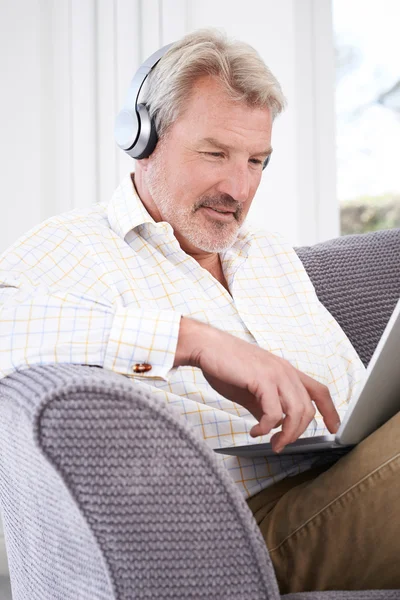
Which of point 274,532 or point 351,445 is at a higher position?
point 351,445

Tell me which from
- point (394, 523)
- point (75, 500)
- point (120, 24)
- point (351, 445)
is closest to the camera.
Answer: point (75, 500)

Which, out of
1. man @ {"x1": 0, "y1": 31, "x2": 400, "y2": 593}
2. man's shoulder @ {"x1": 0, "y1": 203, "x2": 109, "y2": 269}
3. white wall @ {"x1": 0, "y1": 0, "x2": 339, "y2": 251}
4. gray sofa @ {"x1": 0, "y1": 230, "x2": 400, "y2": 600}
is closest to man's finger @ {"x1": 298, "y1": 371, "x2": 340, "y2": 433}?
man @ {"x1": 0, "y1": 31, "x2": 400, "y2": 593}

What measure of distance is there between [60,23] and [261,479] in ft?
5.85

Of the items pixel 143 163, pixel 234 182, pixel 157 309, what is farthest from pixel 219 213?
pixel 157 309

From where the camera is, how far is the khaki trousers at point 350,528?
0.77 metres

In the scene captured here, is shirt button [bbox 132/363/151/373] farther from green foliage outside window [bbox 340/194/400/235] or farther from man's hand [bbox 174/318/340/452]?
green foliage outside window [bbox 340/194/400/235]

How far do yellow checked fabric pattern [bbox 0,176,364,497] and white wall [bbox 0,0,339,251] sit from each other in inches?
37.4

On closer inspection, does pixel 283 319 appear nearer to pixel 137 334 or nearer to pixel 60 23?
pixel 137 334

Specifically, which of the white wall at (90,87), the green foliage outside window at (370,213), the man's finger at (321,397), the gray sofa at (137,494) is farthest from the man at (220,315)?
the green foliage outside window at (370,213)

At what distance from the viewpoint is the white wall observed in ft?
7.44

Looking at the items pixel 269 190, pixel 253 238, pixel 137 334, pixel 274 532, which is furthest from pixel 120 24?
pixel 274 532

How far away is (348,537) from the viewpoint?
79 cm

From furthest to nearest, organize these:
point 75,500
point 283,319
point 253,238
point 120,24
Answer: point 120,24 → point 253,238 → point 283,319 → point 75,500

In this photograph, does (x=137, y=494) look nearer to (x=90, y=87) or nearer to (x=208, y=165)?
(x=208, y=165)
